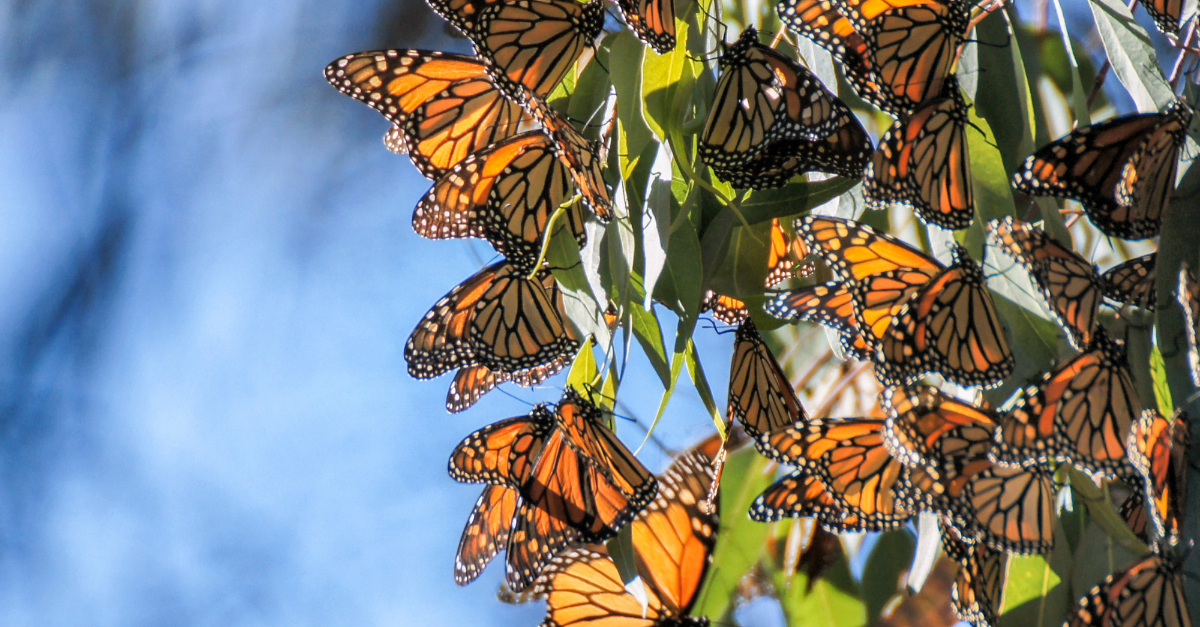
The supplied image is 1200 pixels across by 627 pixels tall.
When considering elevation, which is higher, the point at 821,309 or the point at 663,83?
the point at 663,83

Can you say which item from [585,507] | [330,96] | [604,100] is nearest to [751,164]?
[604,100]

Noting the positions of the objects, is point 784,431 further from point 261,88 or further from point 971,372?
point 261,88

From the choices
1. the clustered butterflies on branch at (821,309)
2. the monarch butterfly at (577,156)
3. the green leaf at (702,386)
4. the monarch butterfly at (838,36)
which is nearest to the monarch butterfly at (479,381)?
the clustered butterflies on branch at (821,309)

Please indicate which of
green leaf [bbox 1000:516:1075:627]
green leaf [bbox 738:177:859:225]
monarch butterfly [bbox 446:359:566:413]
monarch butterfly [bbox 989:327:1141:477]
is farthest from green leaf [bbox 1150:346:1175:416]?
monarch butterfly [bbox 446:359:566:413]

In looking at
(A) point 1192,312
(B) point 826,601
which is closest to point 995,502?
(A) point 1192,312

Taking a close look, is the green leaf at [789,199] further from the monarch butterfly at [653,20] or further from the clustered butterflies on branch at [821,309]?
the monarch butterfly at [653,20]

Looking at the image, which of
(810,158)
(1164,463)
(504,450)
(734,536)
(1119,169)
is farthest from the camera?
(734,536)

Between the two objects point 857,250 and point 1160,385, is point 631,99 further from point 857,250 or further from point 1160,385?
point 1160,385
